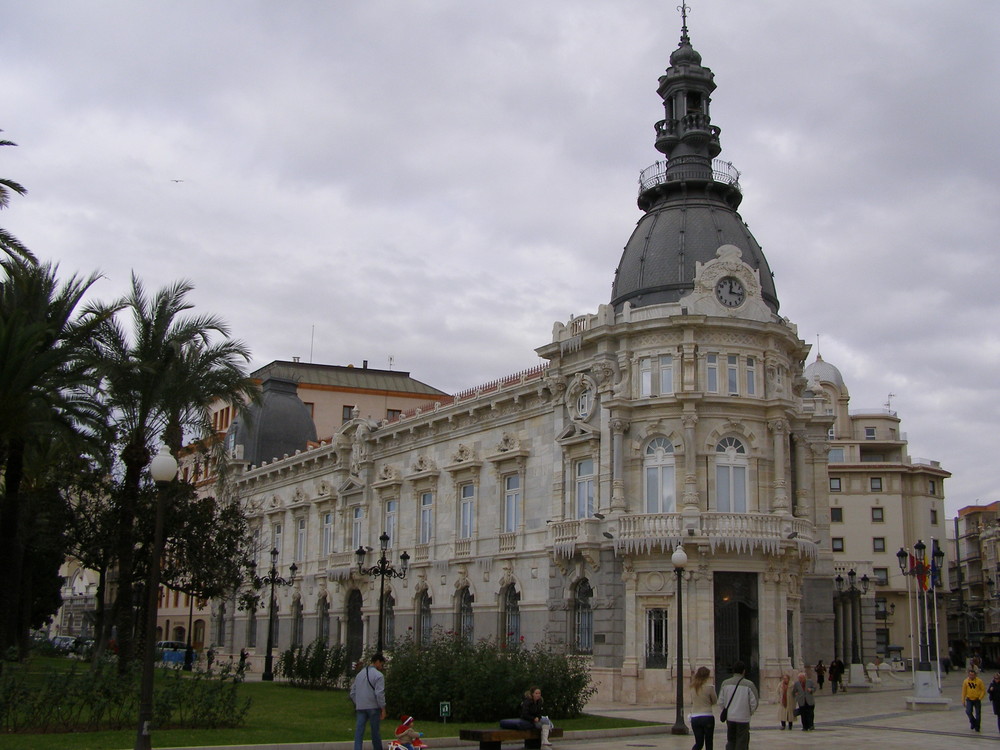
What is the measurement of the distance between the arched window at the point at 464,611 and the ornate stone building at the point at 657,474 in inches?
3.0

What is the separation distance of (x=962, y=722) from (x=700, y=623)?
8209 millimetres

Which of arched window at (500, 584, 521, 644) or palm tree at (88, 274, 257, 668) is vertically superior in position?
palm tree at (88, 274, 257, 668)

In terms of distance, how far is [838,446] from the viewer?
83.6 metres

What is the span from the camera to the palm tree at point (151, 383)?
3000 centimetres

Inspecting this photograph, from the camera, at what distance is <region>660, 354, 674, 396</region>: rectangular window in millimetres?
35438

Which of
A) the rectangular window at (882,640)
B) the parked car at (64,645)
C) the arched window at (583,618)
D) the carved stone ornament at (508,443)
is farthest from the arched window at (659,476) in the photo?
the rectangular window at (882,640)

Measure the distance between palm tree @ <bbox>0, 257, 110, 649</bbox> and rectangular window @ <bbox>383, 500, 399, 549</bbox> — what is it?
2047cm

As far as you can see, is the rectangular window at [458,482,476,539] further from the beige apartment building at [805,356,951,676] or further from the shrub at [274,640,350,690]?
the beige apartment building at [805,356,951,676]

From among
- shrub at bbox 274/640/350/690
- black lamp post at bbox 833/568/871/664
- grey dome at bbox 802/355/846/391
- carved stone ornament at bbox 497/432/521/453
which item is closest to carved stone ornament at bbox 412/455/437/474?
carved stone ornament at bbox 497/432/521/453

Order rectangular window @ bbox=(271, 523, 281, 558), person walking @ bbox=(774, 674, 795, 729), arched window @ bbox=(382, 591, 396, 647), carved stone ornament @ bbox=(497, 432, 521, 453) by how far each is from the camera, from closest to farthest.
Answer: person walking @ bbox=(774, 674, 795, 729), carved stone ornament @ bbox=(497, 432, 521, 453), arched window @ bbox=(382, 591, 396, 647), rectangular window @ bbox=(271, 523, 281, 558)

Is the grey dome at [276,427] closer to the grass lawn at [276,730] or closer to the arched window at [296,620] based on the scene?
the arched window at [296,620]

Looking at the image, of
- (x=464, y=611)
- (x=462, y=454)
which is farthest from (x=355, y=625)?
(x=462, y=454)

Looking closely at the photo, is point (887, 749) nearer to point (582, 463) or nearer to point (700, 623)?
point (700, 623)

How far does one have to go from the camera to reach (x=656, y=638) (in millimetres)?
34375
